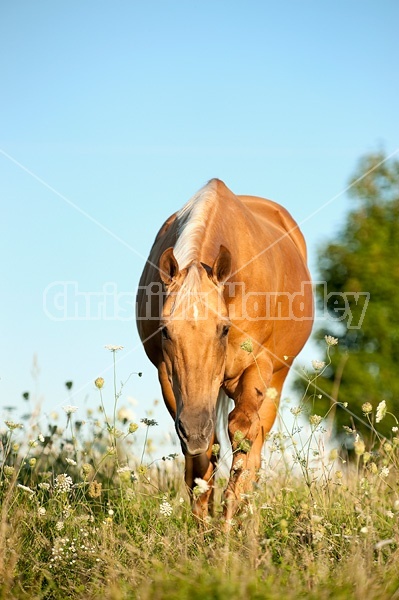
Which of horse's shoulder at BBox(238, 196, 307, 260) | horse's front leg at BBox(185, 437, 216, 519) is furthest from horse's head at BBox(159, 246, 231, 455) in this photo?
horse's shoulder at BBox(238, 196, 307, 260)

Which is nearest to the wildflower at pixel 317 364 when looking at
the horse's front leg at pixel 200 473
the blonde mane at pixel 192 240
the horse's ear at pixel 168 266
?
the blonde mane at pixel 192 240

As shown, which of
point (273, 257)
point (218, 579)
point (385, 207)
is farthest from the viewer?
point (385, 207)

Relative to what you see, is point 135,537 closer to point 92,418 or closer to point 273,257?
point 92,418

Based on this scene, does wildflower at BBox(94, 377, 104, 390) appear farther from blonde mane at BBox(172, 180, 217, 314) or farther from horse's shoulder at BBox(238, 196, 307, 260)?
horse's shoulder at BBox(238, 196, 307, 260)

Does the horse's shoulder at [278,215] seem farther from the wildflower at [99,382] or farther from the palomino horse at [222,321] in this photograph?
the wildflower at [99,382]

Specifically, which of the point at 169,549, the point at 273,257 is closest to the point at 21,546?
the point at 169,549

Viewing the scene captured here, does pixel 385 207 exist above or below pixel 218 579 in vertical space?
above

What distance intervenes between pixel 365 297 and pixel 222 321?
16.0m

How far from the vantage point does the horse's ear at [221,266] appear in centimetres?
518

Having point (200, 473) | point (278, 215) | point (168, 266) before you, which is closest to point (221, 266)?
point (168, 266)

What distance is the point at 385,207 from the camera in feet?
75.1

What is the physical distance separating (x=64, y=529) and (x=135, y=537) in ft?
1.51

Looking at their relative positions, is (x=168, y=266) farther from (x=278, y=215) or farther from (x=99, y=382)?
(x=278, y=215)

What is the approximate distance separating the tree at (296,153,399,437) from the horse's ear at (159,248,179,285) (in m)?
13.0
